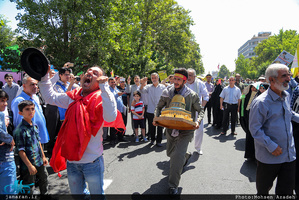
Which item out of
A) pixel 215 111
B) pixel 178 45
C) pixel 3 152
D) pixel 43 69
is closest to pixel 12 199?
pixel 3 152

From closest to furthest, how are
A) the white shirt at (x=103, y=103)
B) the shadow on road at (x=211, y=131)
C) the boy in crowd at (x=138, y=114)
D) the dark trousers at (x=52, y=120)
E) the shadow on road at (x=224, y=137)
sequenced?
the white shirt at (x=103, y=103), the dark trousers at (x=52, y=120), the boy in crowd at (x=138, y=114), the shadow on road at (x=224, y=137), the shadow on road at (x=211, y=131)

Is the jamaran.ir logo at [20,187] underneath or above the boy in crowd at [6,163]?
underneath

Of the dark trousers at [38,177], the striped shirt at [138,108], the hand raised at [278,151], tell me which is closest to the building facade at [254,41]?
the striped shirt at [138,108]

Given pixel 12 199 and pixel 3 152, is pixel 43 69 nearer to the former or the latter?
pixel 3 152

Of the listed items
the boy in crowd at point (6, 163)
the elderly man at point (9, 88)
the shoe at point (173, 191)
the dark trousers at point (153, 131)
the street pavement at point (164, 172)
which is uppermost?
the elderly man at point (9, 88)

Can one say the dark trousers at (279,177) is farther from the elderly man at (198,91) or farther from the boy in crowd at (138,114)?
the boy in crowd at (138,114)

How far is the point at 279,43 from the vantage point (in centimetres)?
4981

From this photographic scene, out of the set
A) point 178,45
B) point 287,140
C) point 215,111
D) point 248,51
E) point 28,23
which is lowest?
point 215,111

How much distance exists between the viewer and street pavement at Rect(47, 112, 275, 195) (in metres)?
3.89

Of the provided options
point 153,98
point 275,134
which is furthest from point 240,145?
point 275,134

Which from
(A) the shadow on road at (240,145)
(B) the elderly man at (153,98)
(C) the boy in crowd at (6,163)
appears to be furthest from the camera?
(B) the elderly man at (153,98)

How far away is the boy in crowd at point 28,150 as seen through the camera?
117 inches

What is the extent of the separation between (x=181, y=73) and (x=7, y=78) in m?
7.24

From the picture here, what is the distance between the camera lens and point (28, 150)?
3.04 m
